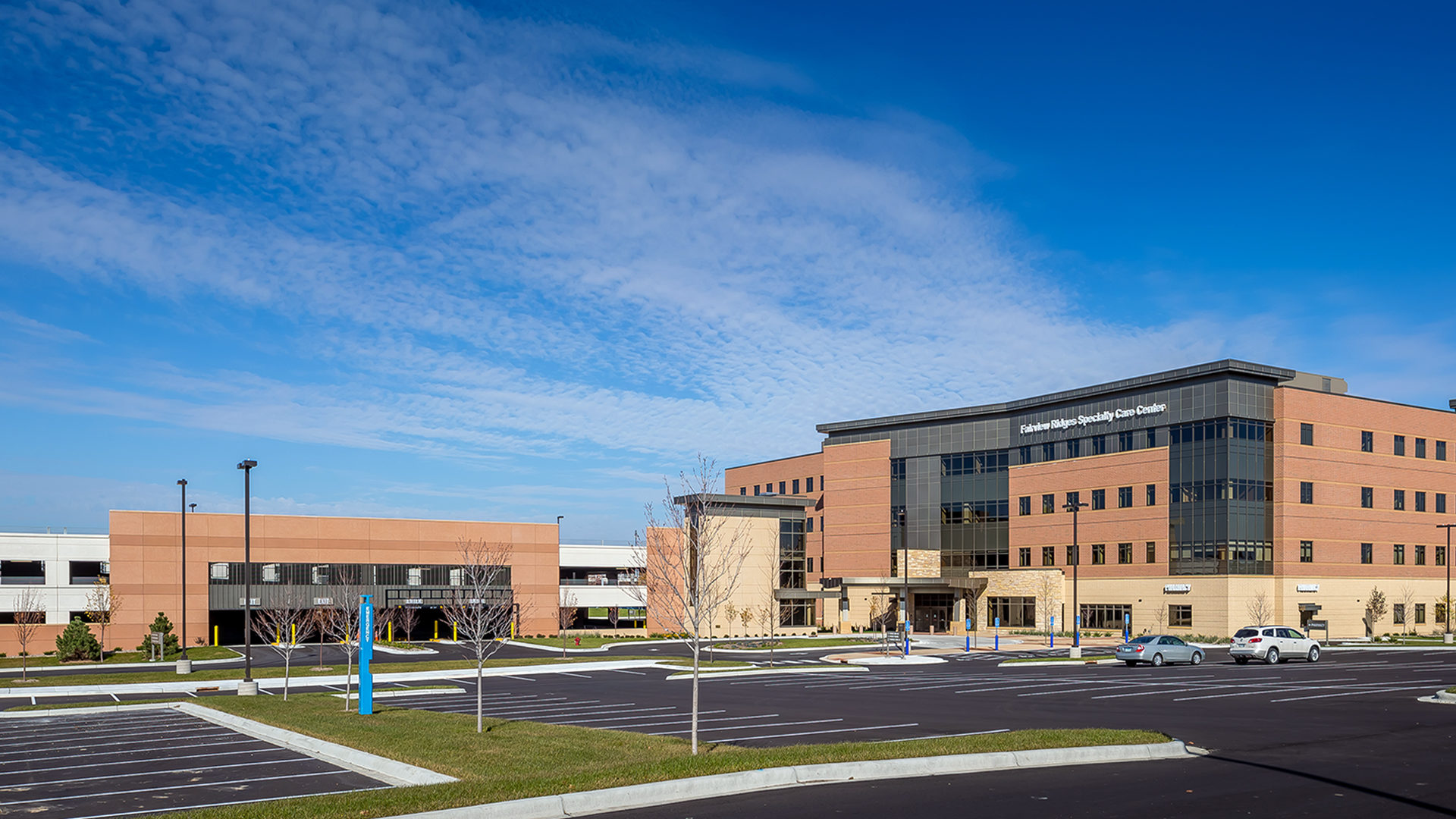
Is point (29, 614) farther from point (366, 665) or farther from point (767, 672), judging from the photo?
point (366, 665)

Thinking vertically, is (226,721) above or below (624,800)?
below

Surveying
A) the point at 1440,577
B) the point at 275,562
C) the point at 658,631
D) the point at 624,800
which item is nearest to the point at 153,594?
the point at 275,562

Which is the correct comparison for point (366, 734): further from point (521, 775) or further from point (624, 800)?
point (624, 800)

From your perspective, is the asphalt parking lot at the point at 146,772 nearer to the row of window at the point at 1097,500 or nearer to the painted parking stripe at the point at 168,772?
the painted parking stripe at the point at 168,772

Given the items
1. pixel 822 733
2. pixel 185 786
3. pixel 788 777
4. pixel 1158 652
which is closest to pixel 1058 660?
pixel 1158 652

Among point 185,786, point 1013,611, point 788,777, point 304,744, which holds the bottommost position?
point 1013,611

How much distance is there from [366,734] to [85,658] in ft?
149

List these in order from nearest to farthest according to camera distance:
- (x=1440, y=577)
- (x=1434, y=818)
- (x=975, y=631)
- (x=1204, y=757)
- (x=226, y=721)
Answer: (x=1434, y=818) < (x=1204, y=757) < (x=226, y=721) < (x=1440, y=577) < (x=975, y=631)

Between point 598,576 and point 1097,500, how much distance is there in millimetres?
37363

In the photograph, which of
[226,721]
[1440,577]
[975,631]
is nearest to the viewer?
[226,721]

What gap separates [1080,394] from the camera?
77.3m

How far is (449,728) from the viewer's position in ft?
65.6

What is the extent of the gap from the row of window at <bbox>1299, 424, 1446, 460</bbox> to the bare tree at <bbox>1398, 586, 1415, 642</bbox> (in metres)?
8.90

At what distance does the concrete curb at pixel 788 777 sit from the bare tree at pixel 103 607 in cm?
5834
